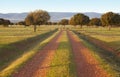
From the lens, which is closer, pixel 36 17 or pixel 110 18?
pixel 36 17

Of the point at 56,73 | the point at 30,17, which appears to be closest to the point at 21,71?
the point at 56,73

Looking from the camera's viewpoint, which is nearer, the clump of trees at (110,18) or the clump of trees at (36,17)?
the clump of trees at (36,17)

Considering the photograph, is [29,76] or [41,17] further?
[41,17]

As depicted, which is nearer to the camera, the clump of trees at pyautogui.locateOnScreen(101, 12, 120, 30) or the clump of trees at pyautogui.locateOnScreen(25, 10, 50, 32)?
the clump of trees at pyautogui.locateOnScreen(25, 10, 50, 32)

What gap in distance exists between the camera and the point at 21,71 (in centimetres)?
2173

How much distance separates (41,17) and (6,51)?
9137cm

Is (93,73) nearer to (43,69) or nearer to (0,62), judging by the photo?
(43,69)

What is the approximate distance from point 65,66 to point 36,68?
2214 mm

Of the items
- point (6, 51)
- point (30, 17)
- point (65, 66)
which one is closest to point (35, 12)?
point (30, 17)

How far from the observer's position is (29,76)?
19625 millimetres

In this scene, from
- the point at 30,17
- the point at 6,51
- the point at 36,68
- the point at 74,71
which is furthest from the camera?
the point at 30,17

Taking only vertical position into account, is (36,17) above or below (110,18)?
above

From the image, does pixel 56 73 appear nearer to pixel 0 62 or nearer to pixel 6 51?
pixel 0 62

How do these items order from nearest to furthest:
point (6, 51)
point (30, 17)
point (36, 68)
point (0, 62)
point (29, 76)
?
point (29, 76) → point (36, 68) → point (0, 62) → point (6, 51) → point (30, 17)
